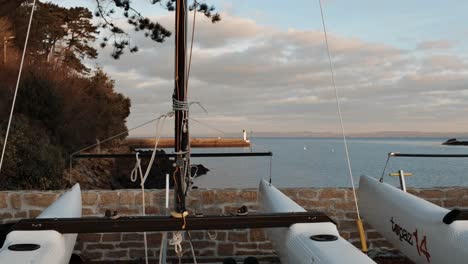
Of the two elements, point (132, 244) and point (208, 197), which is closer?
point (132, 244)

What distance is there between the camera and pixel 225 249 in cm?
453

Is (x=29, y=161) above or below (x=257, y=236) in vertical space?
above

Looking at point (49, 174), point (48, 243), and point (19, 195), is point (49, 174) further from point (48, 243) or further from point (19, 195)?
point (48, 243)

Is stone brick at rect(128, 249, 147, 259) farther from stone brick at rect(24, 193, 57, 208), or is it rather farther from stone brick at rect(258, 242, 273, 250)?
stone brick at rect(258, 242, 273, 250)

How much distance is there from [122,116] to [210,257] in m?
19.1

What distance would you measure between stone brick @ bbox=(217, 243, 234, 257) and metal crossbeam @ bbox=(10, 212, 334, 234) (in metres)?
2.08

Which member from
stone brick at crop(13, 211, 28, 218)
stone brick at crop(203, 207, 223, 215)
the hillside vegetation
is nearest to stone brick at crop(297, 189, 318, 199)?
stone brick at crop(203, 207, 223, 215)

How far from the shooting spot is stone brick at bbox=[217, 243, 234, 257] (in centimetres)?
452

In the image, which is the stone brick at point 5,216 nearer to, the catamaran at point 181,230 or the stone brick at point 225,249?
the catamaran at point 181,230

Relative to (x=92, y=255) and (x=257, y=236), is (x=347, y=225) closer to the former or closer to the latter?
Result: (x=257, y=236)

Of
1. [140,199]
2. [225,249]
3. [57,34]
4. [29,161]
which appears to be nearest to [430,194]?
[225,249]

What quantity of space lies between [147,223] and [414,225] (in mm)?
1794

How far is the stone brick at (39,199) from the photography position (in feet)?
14.6

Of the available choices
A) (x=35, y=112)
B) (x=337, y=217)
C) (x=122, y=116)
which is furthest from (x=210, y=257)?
(x=122, y=116)
